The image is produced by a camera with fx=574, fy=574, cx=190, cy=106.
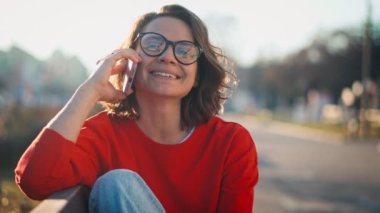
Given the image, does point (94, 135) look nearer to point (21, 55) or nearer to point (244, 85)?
point (21, 55)

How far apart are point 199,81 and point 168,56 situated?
0.39 metres

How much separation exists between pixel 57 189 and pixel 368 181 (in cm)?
991

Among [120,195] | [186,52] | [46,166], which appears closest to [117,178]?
[120,195]

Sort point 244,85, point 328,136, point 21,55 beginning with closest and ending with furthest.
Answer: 1. point 21,55
2. point 328,136
3. point 244,85

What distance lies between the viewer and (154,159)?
2848mm

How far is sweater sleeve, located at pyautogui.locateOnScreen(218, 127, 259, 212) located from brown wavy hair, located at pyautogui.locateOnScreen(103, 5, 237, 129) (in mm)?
316

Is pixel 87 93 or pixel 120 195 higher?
pixel 87 93

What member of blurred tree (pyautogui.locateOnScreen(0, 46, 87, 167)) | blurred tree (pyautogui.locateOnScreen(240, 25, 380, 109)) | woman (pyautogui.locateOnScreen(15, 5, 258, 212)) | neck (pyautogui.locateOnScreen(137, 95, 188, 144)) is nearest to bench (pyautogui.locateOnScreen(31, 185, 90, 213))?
woman (pyautogui.locateOnScreen(15, 5, 258, 212))

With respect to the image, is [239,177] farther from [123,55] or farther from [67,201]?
[67,201]

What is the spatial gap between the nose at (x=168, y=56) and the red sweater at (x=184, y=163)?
0.41 metres

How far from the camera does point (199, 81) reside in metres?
3.31

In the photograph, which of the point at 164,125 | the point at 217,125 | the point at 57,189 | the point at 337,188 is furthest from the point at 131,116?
the point at 337,188

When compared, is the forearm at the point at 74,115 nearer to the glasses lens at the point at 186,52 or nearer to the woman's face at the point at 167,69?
the woman's face at the point at 167,69

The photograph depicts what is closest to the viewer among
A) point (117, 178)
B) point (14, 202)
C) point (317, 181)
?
point (117, 178)
